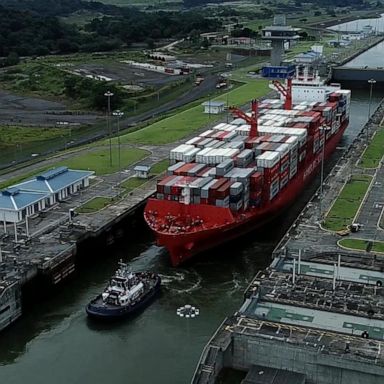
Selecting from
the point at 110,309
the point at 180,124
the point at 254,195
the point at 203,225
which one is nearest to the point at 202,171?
the point at 254,195

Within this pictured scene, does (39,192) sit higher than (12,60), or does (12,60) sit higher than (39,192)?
(39,192)

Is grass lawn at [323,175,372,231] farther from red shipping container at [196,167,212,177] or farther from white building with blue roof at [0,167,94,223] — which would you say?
white building with blue roof at [0,167,94,223]

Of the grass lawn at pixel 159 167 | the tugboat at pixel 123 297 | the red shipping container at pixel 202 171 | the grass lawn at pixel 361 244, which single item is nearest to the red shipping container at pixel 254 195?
the red shipping container at pixel 202 171

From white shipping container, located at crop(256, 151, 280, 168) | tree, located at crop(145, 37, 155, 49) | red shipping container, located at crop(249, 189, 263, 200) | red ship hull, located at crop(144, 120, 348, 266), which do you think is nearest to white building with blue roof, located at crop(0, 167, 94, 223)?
red ship hull, located at crop(144, 120, 348, 266)

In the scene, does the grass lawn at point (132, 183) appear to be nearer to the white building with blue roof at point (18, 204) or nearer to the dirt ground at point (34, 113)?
the white building with blue roof at point (18, 204)

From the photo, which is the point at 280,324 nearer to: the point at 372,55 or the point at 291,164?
the point at 291,164

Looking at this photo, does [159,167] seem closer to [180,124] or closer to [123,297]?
[180,124]

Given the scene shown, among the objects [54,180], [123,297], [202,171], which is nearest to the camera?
[123,297]
